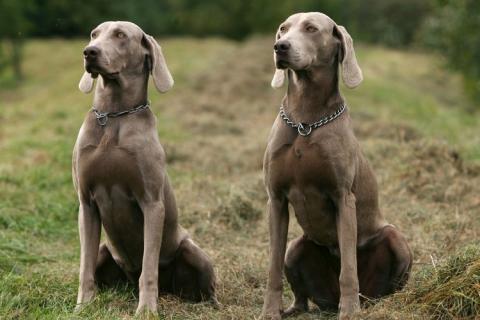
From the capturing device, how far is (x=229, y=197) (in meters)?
8.86

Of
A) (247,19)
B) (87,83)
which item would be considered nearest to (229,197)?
(87,83)

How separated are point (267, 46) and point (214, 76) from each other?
9.21 meters

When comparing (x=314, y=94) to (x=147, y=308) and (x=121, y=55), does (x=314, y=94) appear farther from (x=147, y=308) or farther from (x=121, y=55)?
(x=147, y=308)

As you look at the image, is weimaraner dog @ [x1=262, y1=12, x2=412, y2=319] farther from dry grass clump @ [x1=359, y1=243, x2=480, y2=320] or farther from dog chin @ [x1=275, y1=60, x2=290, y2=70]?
dry grass clump @ [x1=359, y1=243, x2=480, y2=320]

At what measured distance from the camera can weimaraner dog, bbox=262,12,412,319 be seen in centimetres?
517

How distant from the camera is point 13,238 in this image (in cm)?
743

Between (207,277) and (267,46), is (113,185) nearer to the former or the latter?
(207,277)

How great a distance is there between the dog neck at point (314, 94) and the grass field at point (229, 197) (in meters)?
1.29

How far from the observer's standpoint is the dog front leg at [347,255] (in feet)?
17.0

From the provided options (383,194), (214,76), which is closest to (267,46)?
(214,76)

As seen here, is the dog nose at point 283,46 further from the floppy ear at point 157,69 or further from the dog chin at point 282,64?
the floppy ear at point 157,69

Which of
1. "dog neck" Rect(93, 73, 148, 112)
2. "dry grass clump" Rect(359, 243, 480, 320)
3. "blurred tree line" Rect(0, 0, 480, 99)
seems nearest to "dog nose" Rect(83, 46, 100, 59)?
"dog neck" Rect(93, 73, 148, 112)

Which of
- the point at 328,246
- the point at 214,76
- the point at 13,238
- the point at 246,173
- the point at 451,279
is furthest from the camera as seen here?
the point at 214,76

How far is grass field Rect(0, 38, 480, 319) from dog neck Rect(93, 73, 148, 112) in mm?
1328
